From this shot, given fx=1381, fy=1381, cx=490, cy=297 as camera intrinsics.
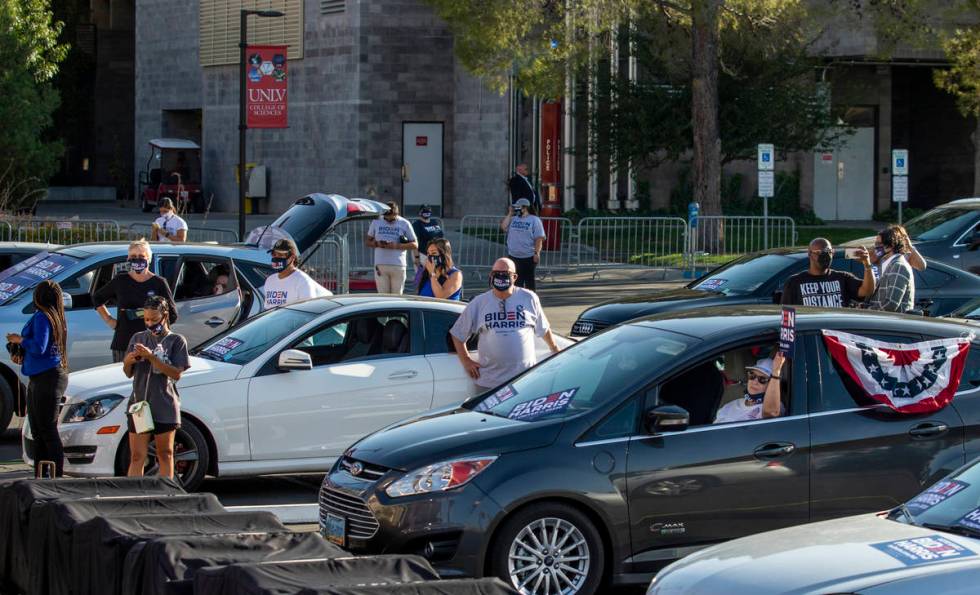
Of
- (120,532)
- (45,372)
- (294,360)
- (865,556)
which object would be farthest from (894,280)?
(120,532)

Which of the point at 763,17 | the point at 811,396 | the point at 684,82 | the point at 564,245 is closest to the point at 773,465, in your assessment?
the point at 811,396

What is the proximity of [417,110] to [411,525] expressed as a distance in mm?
33257

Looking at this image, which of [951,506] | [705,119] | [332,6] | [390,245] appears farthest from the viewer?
[332,6]

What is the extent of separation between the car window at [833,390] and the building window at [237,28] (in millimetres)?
34346

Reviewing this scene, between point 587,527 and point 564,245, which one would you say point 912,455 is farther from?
point 564,245

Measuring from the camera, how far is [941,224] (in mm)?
20281

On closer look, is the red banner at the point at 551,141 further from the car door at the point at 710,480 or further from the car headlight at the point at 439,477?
the car headlight at the point at 439,477

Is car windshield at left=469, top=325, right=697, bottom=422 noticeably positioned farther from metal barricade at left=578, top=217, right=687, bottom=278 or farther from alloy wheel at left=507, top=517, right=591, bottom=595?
metal barricade at left=578, top=217, right=687, bottom=278

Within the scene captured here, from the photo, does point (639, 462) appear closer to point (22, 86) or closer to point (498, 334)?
point (498, 334)

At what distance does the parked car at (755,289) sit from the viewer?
1492 cm

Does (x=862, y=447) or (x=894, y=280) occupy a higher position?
(x=894, y=280)

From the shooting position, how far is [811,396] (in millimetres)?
7754

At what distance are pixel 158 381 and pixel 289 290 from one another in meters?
3.03

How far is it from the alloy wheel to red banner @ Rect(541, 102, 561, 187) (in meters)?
23.4
